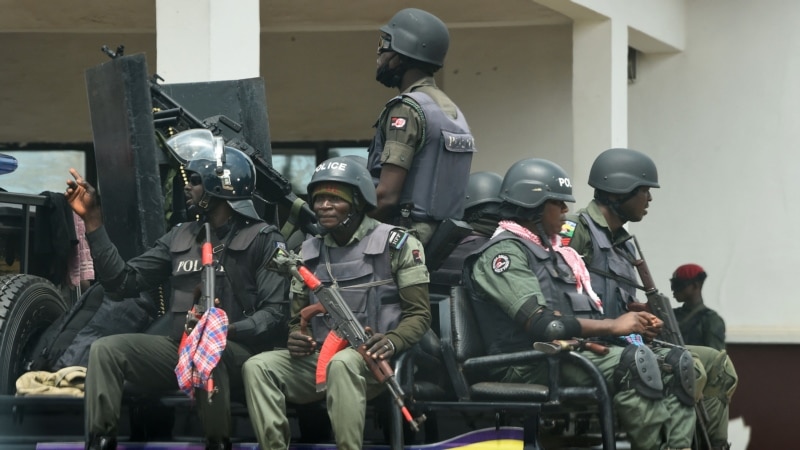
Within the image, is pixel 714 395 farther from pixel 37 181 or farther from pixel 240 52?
pixel 37 181

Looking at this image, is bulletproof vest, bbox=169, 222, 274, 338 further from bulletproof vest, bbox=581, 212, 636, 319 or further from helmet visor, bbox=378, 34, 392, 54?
bulletproof vest, bbox=581, 212, 636, 319

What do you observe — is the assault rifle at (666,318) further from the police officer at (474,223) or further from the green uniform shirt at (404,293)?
the green uniform shirt at (404,293)

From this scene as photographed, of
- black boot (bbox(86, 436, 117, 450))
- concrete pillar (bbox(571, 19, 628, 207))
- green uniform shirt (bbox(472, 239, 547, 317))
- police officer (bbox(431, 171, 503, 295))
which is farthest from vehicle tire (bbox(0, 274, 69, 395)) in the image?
concrete pillar (bbox(571, 19, 628, 207))

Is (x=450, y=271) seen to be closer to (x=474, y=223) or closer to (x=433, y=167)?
(x=433, y=167)

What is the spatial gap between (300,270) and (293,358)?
1.15 feet

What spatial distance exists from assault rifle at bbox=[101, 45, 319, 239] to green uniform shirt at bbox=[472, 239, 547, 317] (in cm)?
104

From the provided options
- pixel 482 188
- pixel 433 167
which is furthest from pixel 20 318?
pixel 482 188

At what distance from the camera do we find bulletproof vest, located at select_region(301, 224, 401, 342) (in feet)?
18.8

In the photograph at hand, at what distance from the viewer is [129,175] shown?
21.5 ft

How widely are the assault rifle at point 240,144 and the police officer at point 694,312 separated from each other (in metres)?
3.43

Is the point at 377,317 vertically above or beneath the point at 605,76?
beneath

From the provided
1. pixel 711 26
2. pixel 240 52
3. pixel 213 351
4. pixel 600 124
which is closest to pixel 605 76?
pixel 600 124

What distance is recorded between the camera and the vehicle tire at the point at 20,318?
638cm

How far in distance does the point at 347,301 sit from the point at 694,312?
4.72 meters
